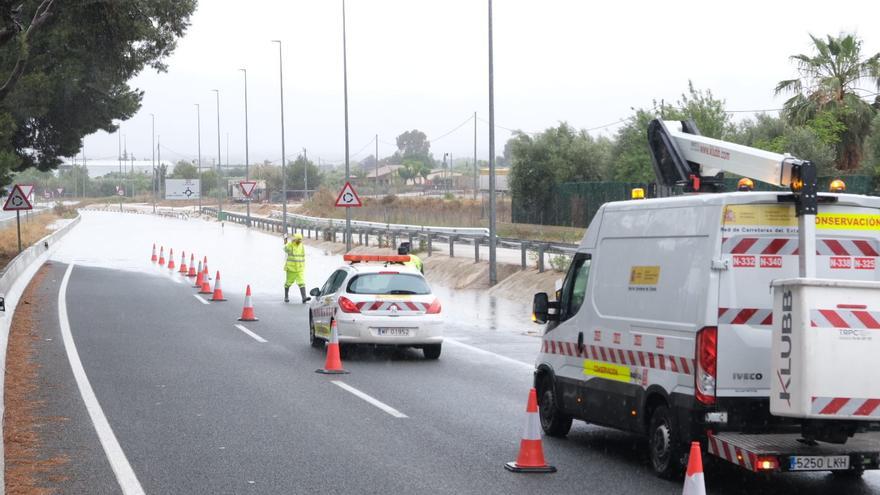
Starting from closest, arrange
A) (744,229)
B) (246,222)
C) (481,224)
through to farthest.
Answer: (744,229)
(481,224)
(246,222)

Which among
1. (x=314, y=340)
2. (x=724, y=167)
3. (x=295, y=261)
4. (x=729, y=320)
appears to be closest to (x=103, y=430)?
(x=729, y=320)

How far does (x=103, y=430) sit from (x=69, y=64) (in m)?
26.3

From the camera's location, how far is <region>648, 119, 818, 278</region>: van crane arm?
8.76 metres

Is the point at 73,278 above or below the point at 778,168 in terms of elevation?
below

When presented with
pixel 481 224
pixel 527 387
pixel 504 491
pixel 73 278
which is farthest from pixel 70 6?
pixel 481 224

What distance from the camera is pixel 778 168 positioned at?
9.66 metres

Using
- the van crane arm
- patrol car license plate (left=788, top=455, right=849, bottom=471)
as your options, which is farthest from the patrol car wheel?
patrol car license plate (left=788, top=455, right=849, bottom=471)

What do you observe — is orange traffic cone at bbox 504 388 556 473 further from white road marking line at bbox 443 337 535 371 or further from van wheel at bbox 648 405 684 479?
white road marking line at bbox 443 337 535 371

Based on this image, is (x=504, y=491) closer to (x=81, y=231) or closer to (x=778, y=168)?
(x=778, y=168)

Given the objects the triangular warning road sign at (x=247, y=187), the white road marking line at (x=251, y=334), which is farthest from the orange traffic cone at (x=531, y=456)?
the triangular warning road sign at (x=247, y=187)

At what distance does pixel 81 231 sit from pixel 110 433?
73.5m

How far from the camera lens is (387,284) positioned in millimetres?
18453

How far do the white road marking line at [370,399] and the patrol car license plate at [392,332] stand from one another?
2.48m

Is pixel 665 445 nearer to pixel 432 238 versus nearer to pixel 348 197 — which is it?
pixel 348 197
